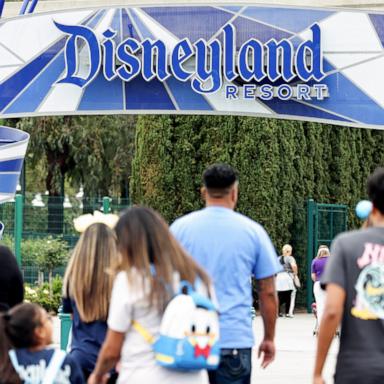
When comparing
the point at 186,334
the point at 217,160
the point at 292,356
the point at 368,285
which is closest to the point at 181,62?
the point at 292,356

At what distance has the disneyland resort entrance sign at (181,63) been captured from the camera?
16.1 m

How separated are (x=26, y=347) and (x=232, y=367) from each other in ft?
4.66

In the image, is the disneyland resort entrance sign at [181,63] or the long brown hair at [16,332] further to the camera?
the disneyland resort entrance sign at [181,63]

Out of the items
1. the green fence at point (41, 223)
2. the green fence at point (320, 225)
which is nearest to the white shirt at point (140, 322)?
Result: the green fence at point (41, 223)

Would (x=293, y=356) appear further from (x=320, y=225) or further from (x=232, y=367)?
(x=320, y=225)

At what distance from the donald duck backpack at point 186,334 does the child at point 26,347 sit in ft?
1.86

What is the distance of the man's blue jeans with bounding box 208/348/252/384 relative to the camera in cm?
736

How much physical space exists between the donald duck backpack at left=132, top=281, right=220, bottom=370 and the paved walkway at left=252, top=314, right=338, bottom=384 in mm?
7799

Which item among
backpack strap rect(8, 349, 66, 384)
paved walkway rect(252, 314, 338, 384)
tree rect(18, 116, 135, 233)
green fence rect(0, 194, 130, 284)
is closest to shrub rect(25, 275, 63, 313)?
green fence rect(0, 194, 130, 284)

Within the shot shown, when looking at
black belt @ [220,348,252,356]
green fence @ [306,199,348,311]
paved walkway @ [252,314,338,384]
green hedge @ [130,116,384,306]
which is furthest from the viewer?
green fence @ [306,199,348,311]

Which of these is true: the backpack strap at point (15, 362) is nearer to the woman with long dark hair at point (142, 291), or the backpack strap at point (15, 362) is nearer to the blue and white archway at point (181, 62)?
the woman with long dark hair at point (142, 291)

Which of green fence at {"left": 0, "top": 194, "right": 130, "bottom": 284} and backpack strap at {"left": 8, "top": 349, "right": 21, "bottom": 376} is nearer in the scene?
backpack strap at {"left": 8, "top": 349, "right": 21, "bottom": 376}

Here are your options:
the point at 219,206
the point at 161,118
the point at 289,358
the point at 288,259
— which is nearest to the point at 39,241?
the point at 161,118

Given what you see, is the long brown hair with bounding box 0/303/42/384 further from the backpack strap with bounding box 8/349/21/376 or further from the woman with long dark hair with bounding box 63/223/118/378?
the woman with long dark hair with bounding box 63/223/118/378
